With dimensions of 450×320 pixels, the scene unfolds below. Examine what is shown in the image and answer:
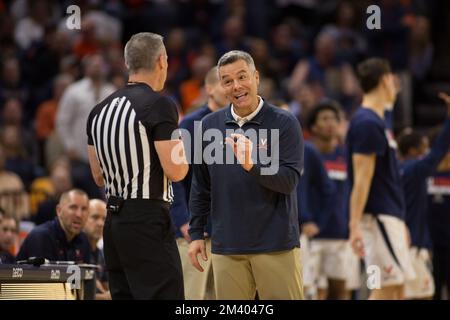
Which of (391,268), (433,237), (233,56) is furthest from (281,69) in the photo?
(233,56)

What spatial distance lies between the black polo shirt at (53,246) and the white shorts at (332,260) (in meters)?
2.78

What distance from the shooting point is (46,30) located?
49.4ft

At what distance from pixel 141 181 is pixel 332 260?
470cm

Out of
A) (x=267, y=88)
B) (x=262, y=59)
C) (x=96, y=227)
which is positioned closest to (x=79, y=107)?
(x=267, y=88)

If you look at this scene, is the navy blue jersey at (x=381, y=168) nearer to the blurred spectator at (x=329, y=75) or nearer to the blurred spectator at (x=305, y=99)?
the blurred spectator at (x=305, y=99)

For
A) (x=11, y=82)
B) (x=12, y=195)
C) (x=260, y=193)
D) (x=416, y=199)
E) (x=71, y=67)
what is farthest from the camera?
(x=71, y=67)

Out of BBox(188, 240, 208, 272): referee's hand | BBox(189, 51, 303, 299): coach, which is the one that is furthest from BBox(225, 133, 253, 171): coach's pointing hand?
BBox(188, 240, 208, 272): referee's hand

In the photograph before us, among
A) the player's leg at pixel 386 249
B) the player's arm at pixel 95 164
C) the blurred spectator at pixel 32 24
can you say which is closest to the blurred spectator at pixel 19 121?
the blurred spectator at pixel 32 24

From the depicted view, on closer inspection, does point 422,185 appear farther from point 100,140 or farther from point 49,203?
point 100,140

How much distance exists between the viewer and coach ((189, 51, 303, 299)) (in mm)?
6086

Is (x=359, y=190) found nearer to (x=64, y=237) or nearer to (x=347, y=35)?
(x=64, y=237)

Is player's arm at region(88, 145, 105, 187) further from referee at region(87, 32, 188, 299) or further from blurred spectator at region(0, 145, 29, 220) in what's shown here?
blurred spectator at region(0, 145, 29, 220)

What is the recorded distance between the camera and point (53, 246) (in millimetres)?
7762

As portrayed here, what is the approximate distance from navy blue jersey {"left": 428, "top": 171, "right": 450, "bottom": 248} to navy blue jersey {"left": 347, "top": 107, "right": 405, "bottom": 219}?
7.65 ft
